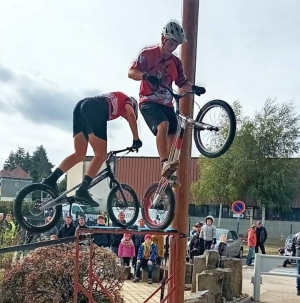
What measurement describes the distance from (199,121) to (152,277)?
8046mm

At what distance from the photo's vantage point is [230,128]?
489 centimetres

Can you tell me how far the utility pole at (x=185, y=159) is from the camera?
227 inches

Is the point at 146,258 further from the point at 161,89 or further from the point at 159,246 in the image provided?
the point at 161,89

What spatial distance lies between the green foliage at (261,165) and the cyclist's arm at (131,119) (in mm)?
25105

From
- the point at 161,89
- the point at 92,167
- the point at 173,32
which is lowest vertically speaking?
the point at 92,167

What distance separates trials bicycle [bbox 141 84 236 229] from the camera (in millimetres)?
4949

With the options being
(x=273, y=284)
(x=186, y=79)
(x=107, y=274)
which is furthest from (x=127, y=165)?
(x=186, y=79)

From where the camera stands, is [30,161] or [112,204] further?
[30,161]

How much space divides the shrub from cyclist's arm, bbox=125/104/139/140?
3495mm

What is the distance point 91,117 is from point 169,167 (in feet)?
2.83

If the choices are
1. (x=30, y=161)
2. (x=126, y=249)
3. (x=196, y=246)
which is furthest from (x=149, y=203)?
(x=30, y=161)

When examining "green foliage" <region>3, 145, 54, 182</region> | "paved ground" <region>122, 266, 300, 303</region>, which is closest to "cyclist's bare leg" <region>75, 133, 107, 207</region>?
"paved ground" <region>122, 266, 300, 303</region>

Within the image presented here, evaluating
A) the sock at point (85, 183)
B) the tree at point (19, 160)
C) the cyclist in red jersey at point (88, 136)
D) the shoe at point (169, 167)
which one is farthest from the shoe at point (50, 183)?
the tree at point (19, 160)

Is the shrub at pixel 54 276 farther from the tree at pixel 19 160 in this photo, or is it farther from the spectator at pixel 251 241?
the tree at pixel 19 160
